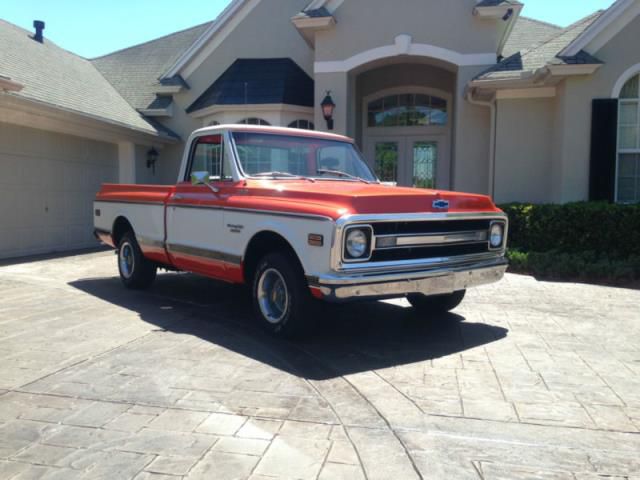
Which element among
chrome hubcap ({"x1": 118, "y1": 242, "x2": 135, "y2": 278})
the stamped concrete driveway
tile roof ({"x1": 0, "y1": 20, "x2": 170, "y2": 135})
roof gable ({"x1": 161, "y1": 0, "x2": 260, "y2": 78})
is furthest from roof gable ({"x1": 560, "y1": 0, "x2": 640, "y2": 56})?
tile roof ({"x1": 0, "y1": 20, "x2": 170, "y2": 135})

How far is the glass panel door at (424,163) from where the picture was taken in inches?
587

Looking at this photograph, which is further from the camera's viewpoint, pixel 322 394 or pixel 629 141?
pixel 629 141

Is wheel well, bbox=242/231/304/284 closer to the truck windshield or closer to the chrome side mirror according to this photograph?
the truck windshield

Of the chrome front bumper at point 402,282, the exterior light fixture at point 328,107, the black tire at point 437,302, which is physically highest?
the exterior light fixture at point 328,107

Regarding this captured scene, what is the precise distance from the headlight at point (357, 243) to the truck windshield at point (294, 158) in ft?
5.51

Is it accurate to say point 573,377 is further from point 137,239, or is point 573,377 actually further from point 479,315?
point 137,239

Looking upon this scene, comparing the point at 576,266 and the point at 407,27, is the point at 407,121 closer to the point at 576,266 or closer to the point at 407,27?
the point at 407,27

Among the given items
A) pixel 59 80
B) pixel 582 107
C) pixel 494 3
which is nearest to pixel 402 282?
pixel 582 107

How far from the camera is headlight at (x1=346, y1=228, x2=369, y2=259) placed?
4656 mm

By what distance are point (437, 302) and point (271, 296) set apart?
6.61ft

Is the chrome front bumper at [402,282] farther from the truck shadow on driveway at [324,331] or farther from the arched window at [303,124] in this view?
the arched window at [303,124]

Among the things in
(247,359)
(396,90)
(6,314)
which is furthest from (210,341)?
(396,90)

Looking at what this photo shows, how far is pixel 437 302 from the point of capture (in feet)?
21.2

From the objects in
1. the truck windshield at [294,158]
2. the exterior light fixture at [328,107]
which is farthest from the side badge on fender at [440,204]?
the exterior light fixture at [328,107]
